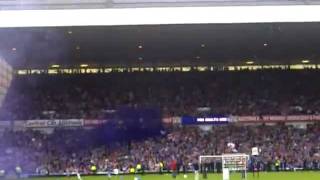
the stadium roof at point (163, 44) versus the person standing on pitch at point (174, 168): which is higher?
the stadium roof at point (163, 44)

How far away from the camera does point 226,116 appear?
44.4 meters

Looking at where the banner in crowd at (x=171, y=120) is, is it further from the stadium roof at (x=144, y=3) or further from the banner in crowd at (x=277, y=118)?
the stadium roof at (x=144, y=3)

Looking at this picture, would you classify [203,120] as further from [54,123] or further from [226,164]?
[226,164]

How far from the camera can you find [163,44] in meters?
37.1

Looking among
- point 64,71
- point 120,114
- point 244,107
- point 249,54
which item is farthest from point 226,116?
point 64,71

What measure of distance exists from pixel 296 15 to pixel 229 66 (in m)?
21.0

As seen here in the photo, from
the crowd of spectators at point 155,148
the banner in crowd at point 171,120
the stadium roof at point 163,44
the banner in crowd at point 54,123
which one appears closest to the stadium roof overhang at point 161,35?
the stadium roof at point 163,44

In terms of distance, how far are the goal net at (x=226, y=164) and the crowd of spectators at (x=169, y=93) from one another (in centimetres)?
1055

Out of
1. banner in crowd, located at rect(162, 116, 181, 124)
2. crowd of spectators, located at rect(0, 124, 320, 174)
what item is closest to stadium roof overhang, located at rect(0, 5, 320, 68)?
banner in crowd, located at rect(162, 116, 181, 124)

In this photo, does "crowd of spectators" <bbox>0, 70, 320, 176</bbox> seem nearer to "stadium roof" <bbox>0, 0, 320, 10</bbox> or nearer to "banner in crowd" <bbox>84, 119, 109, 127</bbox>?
"banner in crowd" <bbox>84, 119, 109, 127</bbox>

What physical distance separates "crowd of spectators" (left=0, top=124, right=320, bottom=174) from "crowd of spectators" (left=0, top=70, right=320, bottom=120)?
2057mm

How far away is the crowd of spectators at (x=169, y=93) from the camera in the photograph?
4525cm

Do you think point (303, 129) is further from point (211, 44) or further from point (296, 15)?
point (296, 15)

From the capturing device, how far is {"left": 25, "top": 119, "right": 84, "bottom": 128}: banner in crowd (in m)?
43.1
